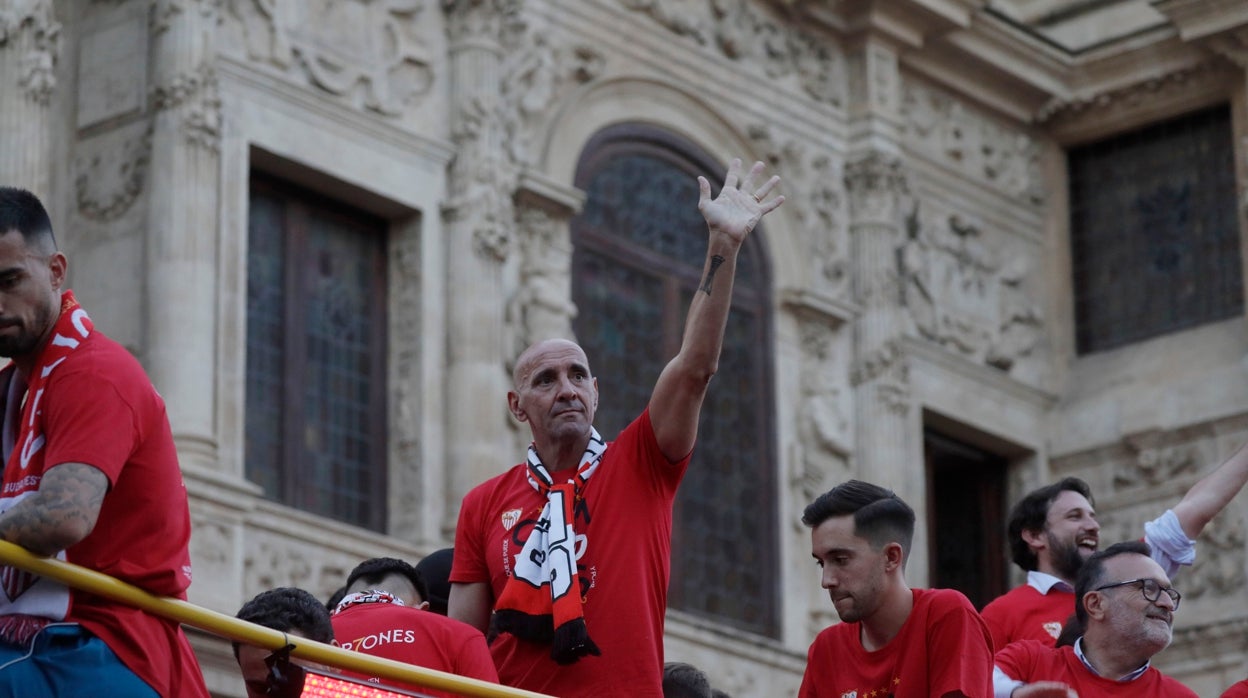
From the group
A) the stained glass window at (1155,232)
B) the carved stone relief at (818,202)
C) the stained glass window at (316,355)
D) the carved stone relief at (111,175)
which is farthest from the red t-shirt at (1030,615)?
the stained glass window at (1155,232)

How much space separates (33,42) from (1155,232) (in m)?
11.5

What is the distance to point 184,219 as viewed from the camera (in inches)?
733

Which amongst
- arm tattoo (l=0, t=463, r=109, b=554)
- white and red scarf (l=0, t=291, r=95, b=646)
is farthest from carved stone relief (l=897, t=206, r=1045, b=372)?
arm tattoo (l=0, t=463, r=109, b=554)

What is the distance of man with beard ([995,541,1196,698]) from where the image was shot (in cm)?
977

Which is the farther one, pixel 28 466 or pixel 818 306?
pixel 818 306

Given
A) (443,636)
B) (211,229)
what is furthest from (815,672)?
(211,229)

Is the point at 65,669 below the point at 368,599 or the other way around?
below

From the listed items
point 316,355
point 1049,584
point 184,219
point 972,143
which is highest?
point 972,143

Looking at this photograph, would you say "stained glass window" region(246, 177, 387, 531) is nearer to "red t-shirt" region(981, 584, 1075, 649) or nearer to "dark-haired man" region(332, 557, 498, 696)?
"red t-shirt" region(981, 584, 1075, 649)

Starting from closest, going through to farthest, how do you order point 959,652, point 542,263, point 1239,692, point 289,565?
point 959,652, point 1239,692, point 289,565, point 542,263

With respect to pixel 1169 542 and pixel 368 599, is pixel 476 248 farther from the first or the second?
pixel 368 599

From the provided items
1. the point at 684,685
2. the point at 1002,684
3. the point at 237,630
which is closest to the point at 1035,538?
the point at 1002,684

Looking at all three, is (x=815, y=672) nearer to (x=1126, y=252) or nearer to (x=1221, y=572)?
(x=1221, y=572)

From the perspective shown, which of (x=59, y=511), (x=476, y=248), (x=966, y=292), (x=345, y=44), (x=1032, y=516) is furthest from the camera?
(x=966, y=292)
